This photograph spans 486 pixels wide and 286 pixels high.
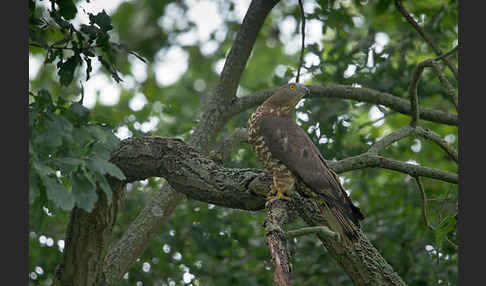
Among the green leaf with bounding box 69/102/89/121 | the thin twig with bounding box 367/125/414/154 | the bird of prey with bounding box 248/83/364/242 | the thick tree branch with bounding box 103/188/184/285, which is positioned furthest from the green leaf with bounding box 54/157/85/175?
the thin twig with bounding box 367/125/414/154

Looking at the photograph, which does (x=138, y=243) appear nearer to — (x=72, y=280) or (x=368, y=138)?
(x=72, y=280)

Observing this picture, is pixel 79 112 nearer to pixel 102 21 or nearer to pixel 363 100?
pixel 102 21

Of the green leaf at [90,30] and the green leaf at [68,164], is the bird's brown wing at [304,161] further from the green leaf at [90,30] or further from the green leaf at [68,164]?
the green leaf at [68,164]

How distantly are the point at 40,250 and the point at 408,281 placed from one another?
144 inches

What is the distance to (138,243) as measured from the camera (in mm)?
4305

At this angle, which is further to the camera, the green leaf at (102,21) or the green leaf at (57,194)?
the green leaf at (102,21)

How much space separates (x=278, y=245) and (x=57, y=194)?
1.16 m

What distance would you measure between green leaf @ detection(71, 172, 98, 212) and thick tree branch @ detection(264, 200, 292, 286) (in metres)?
0.95

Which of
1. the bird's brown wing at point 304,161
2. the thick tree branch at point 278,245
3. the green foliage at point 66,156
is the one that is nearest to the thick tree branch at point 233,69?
the bird's brown wing at point 304,161

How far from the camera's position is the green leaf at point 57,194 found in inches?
86.8

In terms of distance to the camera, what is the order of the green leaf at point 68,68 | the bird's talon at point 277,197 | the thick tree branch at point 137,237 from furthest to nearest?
the thick tree branch at point 137,237 → the bird's talon at point 277,197 → the green leaf at point 68,68

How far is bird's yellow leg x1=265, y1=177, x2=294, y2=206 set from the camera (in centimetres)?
364
